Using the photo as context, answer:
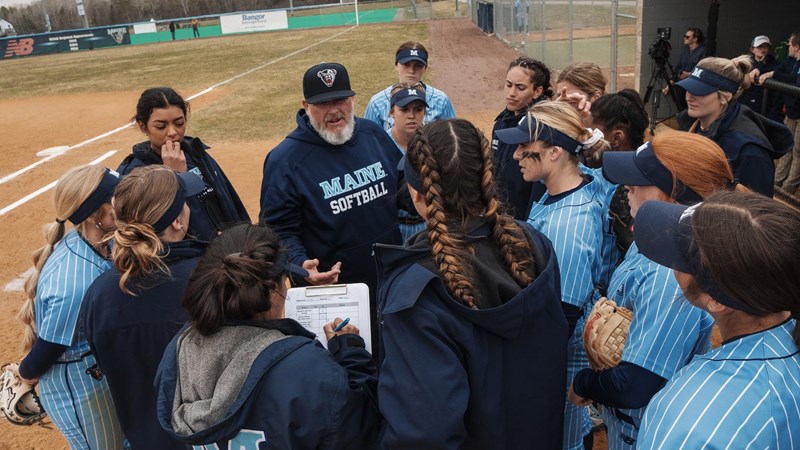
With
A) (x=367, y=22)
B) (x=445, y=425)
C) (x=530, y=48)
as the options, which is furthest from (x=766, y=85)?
(x=367, y=22)

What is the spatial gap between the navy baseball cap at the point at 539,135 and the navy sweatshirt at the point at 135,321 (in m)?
1.72

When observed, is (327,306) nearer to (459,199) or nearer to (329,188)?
(459,199)

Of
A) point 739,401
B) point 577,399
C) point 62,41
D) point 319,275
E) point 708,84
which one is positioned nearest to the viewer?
point 739,401

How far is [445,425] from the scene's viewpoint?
179 cm

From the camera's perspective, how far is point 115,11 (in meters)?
66.4

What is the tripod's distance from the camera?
34.6ft

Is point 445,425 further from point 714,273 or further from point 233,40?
point 233,40

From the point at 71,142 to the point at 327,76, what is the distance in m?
12.8

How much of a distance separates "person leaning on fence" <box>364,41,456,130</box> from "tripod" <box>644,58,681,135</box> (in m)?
5.87

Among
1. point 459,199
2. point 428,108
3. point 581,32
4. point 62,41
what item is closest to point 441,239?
point 459,199

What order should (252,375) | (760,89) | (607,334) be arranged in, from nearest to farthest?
1. (252,375)
2. (607,334)
3. (760,89)

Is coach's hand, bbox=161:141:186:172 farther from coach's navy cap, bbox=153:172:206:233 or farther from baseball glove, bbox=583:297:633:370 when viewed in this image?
baseball glove, bbox=583:297:633:370

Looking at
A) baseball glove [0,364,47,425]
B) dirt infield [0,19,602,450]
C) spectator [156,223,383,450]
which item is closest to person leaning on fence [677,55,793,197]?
spectator [156,223,383,450]

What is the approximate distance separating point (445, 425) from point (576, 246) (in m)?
1.30
